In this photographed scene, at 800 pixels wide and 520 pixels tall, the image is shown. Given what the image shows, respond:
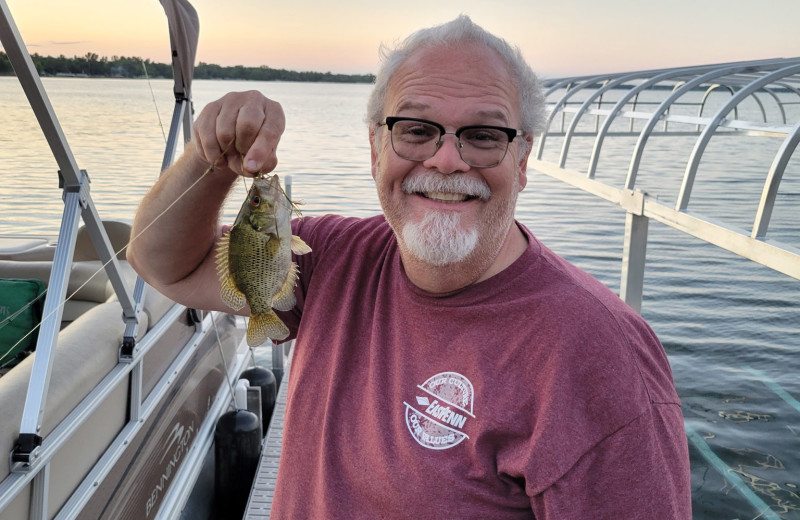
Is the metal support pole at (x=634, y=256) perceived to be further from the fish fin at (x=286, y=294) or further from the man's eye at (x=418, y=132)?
the fish fin at (x=286, y=294)

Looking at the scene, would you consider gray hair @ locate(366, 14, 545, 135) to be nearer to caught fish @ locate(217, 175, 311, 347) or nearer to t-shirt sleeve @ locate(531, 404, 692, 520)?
caught fish @ locate(217, 175, 311, 347)

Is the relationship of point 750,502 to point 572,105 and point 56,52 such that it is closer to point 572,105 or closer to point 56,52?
point 572,105

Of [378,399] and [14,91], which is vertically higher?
[14,91]

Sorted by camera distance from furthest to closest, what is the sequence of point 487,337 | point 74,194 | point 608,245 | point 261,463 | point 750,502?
point 608,245, point 750,502, point 261,463, point 74,194, point 487,337

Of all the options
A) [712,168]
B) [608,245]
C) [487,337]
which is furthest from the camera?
[712,168]

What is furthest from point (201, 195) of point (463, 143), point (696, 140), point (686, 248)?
point (686, 248)

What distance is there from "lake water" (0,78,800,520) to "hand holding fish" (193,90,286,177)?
0.63 m

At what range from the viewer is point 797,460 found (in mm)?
6406

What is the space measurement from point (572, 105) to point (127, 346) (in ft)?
18.8

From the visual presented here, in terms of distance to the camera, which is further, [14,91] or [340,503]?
[14,91]

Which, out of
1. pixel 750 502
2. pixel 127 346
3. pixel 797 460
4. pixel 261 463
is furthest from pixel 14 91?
pixel 797 460

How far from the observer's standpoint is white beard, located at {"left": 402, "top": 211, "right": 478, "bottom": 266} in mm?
1866

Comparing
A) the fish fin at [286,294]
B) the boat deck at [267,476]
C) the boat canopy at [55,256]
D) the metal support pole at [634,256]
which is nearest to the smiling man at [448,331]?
the fish fin at [286,294]

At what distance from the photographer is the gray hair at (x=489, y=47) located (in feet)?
6.77
